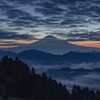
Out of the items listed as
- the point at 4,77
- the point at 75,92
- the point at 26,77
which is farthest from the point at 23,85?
the point at 75,92

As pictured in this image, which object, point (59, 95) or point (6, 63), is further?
point (59, 95)

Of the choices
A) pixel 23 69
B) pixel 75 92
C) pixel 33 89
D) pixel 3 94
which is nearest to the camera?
pixel 3 94

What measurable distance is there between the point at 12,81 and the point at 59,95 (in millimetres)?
19357

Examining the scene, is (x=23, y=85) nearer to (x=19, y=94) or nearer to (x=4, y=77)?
(x=19, y=94)

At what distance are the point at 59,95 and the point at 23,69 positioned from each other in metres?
16.1

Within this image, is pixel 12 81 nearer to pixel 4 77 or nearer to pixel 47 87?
pixel 4 77

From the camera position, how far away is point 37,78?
56.6 meters

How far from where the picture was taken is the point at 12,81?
5431 centimetres

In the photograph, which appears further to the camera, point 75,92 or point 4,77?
point 75,92

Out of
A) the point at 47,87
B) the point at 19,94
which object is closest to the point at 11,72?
the point at 19,94

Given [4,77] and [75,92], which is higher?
[4,77]

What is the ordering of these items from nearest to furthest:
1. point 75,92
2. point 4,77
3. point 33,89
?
1. point 4,77
2. point 33,89
3. point 75,92

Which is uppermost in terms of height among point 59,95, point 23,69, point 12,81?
point 23,69

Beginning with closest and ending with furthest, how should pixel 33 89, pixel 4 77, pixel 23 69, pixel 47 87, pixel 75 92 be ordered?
1. pixel 4 77
2. pixel 33 89
3. pixel 47 87
4. pixel 23 69
5. pixel 75 92
